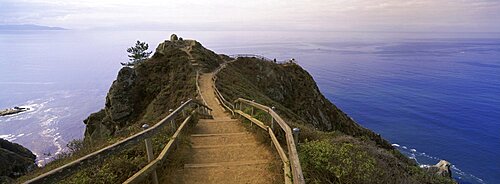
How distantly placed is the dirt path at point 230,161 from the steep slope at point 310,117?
3.12ft

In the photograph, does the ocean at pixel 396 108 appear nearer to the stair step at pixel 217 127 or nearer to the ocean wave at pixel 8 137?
the ocean wave at pixel 8 137

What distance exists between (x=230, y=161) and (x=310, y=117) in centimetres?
3115

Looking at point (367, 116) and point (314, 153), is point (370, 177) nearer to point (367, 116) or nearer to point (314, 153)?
point (314, 153)

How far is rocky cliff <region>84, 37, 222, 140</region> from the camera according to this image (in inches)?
1173

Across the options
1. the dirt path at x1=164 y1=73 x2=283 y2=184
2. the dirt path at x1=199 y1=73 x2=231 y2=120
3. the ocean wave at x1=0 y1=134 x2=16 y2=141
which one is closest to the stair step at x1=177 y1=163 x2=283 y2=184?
the dirt path at x1=164 y1=73 x2=283 y2=184

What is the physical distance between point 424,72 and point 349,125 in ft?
328

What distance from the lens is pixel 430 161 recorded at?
45250 mm

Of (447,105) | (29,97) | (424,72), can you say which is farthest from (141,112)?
(424,72)

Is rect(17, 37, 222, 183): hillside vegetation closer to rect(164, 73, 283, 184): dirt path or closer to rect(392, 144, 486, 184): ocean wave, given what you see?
rect(164, 73, 283, 184): dirt path

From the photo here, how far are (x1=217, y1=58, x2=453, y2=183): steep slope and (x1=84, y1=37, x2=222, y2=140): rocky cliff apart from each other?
4198 mm

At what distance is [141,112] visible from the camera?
31.9m

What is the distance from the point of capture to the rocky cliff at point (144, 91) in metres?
29.8

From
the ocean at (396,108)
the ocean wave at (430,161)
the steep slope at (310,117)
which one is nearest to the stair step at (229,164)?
the steep slope at (310,117)

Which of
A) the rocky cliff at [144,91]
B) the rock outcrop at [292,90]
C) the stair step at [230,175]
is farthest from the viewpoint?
the rock outcrop at [292,90]
